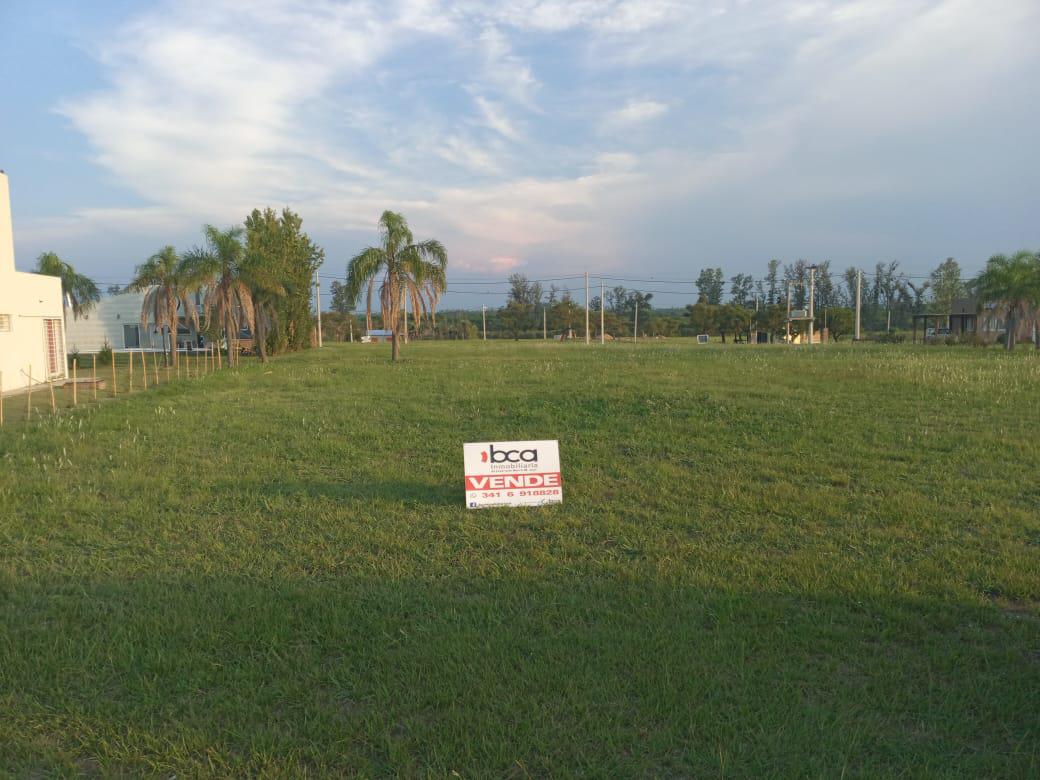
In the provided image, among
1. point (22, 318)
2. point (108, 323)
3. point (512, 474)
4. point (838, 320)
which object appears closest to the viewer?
point (512, 474)

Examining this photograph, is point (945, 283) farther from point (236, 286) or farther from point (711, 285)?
point (236, 286)

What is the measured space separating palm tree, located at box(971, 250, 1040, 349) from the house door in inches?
1467

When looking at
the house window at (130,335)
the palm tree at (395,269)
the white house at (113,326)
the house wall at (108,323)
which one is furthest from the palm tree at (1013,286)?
the house window at (130,335)

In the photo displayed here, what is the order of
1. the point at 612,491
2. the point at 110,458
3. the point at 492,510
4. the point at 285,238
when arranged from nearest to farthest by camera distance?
the point at 492,510 → the point at 612,491 → the point at 110,458 → the point at 285,238

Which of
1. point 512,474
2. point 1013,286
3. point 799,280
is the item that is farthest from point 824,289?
point 512,474

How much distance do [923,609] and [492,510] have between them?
11.5 ft

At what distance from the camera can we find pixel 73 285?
133ft

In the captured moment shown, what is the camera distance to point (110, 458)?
8.70m

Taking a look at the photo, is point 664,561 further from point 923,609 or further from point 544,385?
point 544,385

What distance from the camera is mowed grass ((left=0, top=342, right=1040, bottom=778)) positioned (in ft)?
9.85

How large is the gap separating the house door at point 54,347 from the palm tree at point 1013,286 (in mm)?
37272

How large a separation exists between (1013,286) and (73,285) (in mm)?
49305

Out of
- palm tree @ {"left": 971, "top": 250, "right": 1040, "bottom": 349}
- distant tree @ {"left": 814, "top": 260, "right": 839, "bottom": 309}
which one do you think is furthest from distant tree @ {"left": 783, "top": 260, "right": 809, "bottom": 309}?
palm tree @ {"left": 971, "top": 250, "right": 1040, "bottom": 349}

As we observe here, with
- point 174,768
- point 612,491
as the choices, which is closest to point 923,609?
point 612,491
